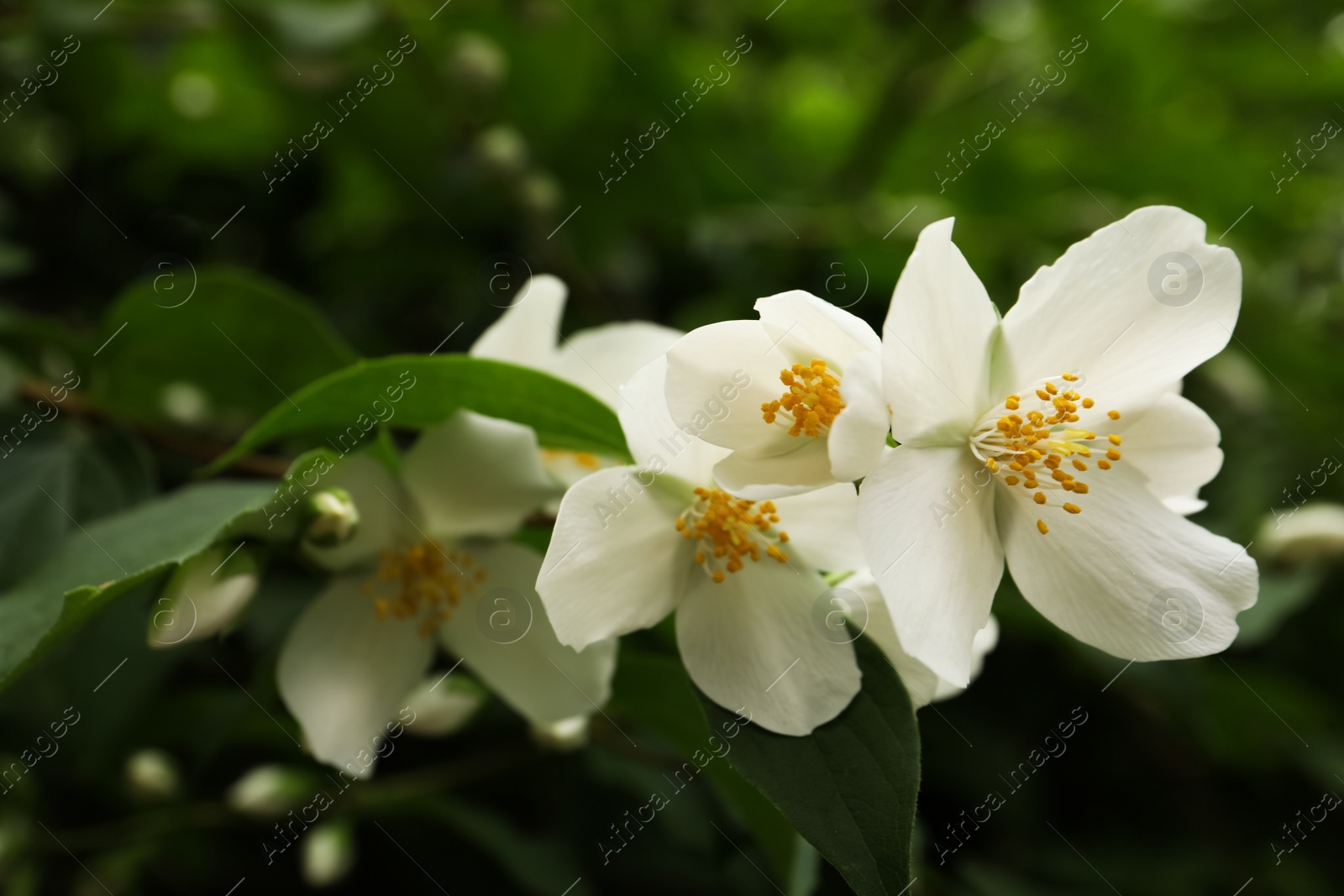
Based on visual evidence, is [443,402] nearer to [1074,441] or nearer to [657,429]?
Result: [657,429]

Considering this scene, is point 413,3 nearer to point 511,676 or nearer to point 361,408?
point 361,408

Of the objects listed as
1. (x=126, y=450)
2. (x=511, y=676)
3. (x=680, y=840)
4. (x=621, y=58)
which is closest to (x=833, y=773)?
(x=511, y=676)

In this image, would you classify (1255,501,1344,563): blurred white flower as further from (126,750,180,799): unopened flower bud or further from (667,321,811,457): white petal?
(126,750,180,799): unopened flower bud

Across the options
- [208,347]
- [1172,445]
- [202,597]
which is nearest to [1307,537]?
[1172,445]

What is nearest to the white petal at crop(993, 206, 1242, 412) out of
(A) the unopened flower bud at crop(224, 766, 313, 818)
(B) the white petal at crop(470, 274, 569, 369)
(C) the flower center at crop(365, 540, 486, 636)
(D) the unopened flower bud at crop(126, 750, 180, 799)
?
(B) the white petal at crop(470, 274, 569, 369)

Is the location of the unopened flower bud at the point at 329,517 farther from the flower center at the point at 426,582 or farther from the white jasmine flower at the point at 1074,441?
the white jasmine flower at the point at 1074,441

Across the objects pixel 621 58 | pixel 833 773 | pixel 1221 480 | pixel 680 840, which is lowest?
pixel 1221 480

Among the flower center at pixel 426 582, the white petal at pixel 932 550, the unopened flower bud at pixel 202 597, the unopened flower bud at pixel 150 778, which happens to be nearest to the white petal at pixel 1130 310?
the white petal at pixel 932 550
